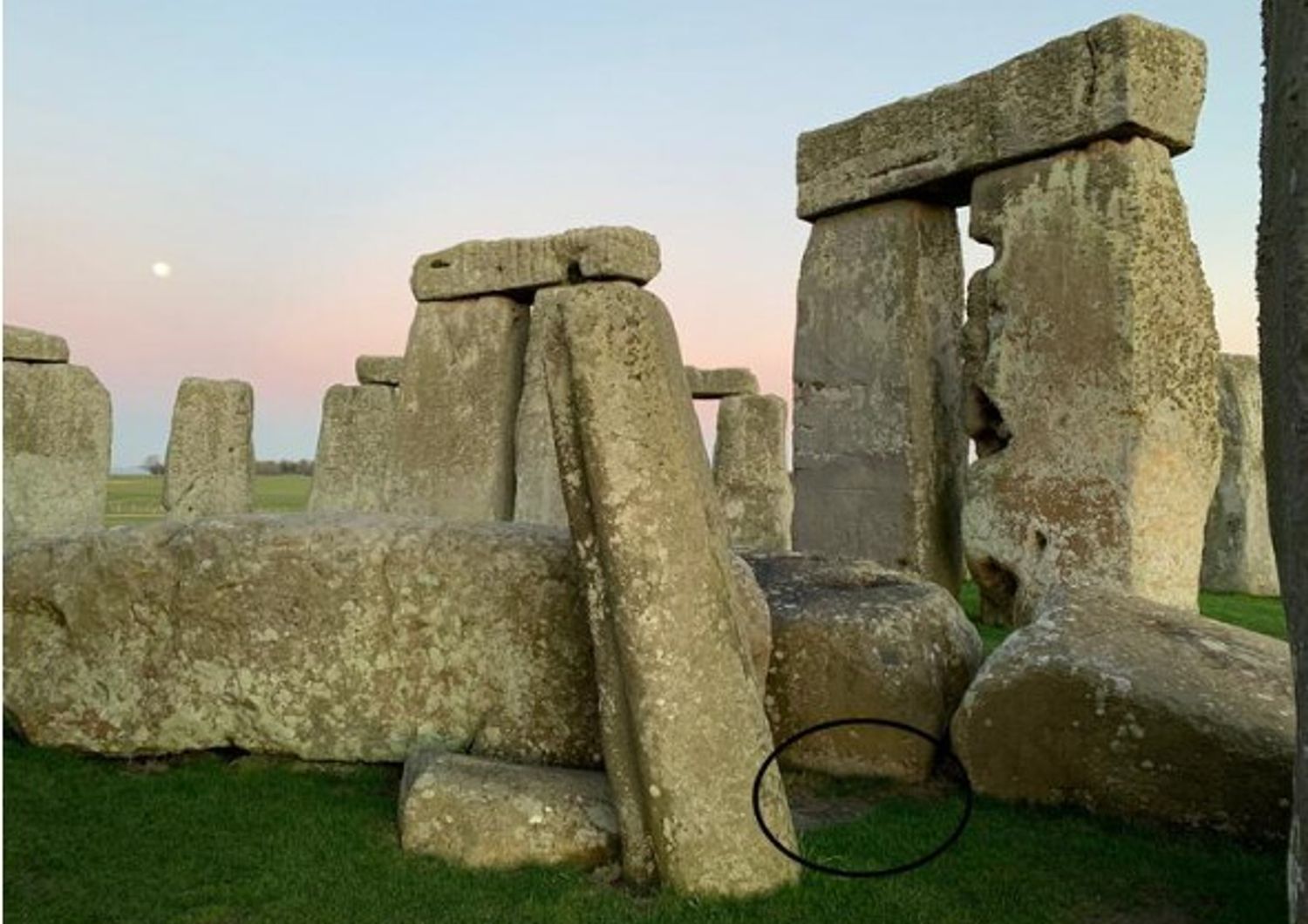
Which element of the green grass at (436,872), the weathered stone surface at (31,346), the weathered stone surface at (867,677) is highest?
the weathered stone surface at (31,346)

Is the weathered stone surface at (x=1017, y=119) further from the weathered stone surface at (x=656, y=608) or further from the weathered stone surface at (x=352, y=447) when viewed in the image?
the weathered stone surface at (x=352, y=447)

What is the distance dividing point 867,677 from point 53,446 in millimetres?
10076

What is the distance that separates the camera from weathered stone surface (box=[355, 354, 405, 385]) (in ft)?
47.7

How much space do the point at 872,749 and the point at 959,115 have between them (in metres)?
5.53

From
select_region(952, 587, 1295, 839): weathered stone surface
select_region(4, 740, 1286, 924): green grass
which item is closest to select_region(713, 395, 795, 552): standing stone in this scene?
select_region(952, 587, 1295, 839): weathered stone surface

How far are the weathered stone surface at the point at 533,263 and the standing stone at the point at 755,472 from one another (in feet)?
20.3

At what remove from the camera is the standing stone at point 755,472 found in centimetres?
1515

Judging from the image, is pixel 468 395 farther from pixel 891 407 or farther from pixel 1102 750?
pixel 1102 750

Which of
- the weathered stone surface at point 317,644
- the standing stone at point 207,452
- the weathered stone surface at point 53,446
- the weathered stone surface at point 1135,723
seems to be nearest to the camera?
the weathered stone surface at point 1135,723

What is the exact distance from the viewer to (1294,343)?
92.4 inches

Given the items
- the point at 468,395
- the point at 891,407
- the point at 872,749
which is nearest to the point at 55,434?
the point at 468,395

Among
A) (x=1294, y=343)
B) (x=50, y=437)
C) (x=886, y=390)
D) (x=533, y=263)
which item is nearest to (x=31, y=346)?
(x=50, y=437)

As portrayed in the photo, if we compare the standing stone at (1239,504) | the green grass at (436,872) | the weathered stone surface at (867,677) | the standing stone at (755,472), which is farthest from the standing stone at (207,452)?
the standing stone at (1239,504)

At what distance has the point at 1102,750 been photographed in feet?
12.7
